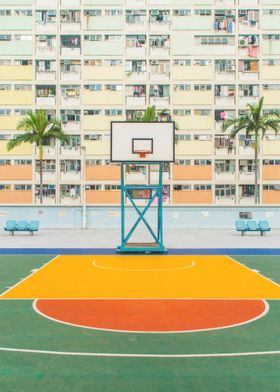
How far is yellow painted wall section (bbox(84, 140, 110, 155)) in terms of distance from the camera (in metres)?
54.0

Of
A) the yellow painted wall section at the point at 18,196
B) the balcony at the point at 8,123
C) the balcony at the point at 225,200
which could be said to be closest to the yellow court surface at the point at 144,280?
the balcony at the point at 225,200

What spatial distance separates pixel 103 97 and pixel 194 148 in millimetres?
11952

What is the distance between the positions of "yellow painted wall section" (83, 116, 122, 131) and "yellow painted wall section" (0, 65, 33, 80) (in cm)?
827

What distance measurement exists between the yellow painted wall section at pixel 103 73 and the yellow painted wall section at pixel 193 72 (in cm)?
642

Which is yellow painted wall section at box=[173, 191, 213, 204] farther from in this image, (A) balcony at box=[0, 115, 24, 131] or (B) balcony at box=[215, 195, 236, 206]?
(A) balcony at box=[0, 115, 24, 131]

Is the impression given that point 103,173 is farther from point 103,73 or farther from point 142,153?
point 142,153

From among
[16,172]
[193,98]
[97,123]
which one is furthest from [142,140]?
[16,172]

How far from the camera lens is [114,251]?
75.6 feet

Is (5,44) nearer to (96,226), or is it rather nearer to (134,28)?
(134,28)

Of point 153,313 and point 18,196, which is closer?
point 153,313

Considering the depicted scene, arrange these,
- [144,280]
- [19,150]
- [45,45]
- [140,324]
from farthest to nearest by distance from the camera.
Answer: [45,45] → [19,150] → [144,280] → [140,324]

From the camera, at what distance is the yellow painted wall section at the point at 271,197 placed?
177 ft

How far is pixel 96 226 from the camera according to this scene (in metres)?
35.4
